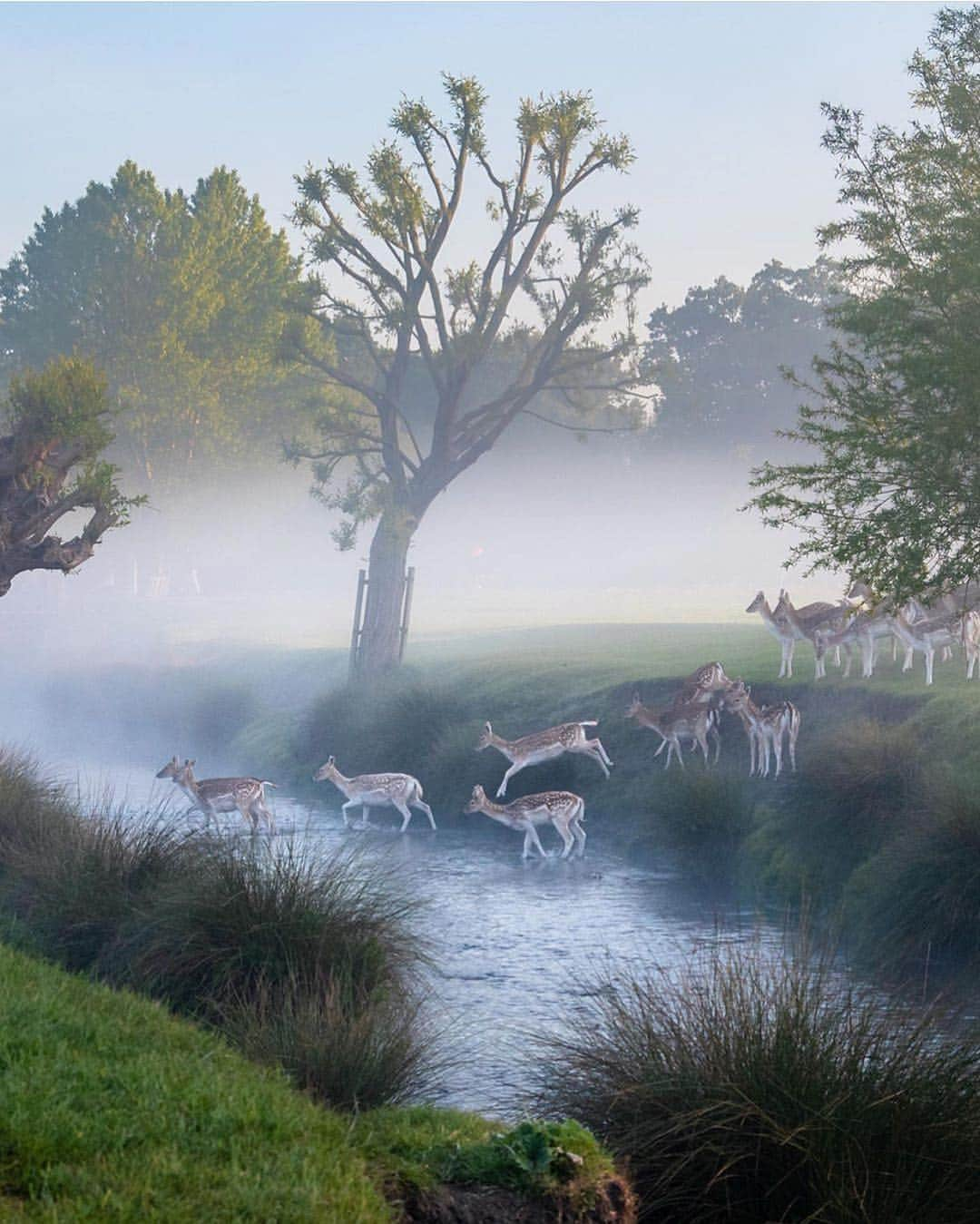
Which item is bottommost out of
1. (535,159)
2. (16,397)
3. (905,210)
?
(16,397)

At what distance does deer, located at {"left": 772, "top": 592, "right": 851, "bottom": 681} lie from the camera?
2789cm

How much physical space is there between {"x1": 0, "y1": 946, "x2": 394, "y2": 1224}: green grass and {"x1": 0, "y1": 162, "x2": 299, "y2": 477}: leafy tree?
→ 53579mm

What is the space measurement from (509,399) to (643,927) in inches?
931

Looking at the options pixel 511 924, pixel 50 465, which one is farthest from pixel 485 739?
pixel 50 465

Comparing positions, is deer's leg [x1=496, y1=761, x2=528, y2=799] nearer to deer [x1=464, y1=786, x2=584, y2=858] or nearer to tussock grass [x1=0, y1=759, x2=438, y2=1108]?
deer [x1=464, y1=786, x2=584, y2=858]

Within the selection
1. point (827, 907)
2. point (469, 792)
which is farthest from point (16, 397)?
point (827, 907)

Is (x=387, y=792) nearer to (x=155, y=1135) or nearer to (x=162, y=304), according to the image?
(x=155, y=1135)

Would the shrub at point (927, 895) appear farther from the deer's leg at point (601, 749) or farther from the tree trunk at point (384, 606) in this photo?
the tree trunk at point (384, 606)

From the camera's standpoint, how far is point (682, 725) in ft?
82.6

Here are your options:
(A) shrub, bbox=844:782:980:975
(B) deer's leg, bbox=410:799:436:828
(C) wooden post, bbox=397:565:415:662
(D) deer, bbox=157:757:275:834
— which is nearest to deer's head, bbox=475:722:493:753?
Answer: (B) deer's leg, bbox=410:799:436:828

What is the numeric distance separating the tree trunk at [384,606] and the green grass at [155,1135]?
30.0m

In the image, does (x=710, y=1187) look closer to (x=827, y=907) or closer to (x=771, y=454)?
(x=827, y=907)

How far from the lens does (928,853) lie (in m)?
17.6

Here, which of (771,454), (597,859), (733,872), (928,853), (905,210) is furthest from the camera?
(771,454)
